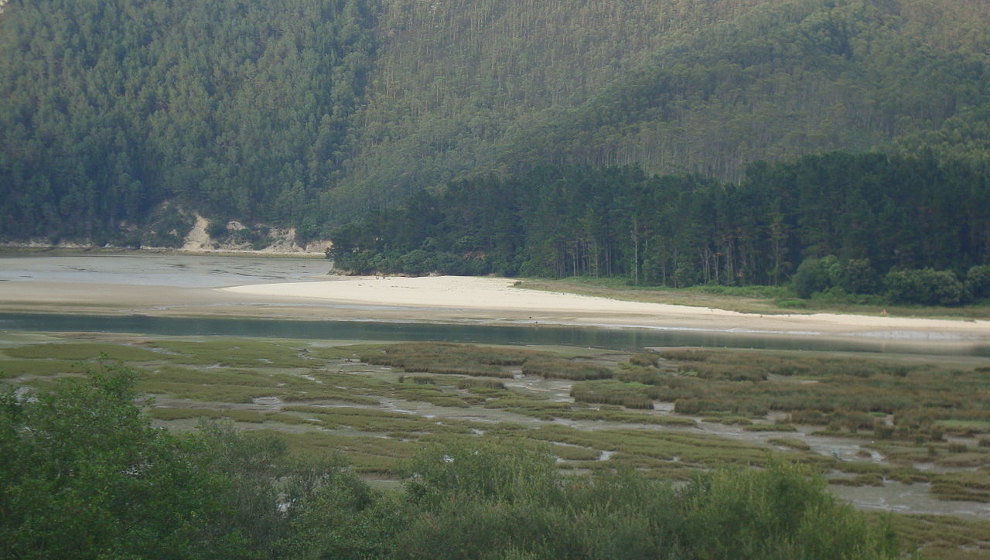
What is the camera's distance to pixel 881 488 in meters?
27.5

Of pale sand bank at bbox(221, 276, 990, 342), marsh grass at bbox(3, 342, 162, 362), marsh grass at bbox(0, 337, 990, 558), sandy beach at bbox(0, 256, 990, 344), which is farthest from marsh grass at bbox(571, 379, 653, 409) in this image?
pale sand bank at bbox(221, 276, 990, 342)

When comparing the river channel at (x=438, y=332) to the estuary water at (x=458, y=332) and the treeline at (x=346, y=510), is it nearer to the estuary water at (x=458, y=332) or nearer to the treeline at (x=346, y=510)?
the estuary water at (x=458, y=332)

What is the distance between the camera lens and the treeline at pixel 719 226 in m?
90.4

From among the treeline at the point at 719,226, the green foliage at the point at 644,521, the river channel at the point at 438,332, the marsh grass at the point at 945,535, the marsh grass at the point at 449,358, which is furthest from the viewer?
the treeline at the point at 719,226

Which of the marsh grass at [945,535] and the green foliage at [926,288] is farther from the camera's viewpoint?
the green foliage at [926,288]

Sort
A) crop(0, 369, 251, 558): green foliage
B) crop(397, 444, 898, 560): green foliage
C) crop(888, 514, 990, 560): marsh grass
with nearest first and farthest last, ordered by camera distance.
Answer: crop(0, 369, 251, 558): green foliage, crop(397, 444, 898, 560): green foliage, crop(888, 514, 990, 560): marsh grass

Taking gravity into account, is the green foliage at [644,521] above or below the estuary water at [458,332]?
below

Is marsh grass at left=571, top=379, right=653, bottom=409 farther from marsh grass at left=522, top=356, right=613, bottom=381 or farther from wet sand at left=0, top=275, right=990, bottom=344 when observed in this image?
wet sand at left=0, top=275, right=990, bottom=344

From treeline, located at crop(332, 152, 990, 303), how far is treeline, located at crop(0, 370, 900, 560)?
75641mm

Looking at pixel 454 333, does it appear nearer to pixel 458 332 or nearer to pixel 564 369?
pixel 458 332

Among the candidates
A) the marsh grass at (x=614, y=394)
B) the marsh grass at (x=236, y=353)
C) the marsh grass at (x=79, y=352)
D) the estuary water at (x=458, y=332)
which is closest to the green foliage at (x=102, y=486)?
the marsh grass at (x=614, y=394)

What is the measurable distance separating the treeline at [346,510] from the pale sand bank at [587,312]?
5564cm

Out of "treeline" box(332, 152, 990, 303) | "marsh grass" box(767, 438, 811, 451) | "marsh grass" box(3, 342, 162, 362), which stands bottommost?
"marsh grass" box(767, 438, 811, 451)

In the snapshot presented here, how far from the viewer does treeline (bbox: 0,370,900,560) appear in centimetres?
1466
